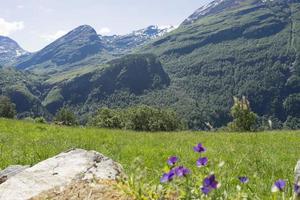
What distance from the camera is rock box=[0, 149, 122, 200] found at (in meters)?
6.29

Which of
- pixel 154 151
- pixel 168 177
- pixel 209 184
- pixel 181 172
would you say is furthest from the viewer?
pixel 154 151

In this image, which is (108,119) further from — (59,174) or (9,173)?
(59,174)

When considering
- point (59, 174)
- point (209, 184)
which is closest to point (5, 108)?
point (59, 174)

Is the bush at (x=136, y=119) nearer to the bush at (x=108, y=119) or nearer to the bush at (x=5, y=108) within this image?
the bush at (x=108, y=119)

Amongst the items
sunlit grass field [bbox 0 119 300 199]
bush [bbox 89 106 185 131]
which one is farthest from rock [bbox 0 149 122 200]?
bush [bbox 89 106 185 131]

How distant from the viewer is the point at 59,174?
709 cm

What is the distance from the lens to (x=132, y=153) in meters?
14.4

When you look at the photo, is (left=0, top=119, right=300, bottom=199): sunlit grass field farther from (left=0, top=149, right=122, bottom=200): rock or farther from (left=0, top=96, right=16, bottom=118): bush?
(left=0, top=96, right=16, bottom=118): bush

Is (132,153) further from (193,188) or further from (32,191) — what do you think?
(193,188)

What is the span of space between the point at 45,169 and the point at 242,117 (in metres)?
72.3

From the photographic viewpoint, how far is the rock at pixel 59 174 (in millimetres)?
Result: 6285

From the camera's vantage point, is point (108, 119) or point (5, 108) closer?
point (108, 119)

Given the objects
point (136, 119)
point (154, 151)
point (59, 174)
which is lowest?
point (136, 119)

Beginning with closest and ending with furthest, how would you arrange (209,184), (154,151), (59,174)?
(209,184) < (59,174) < (154,151)
